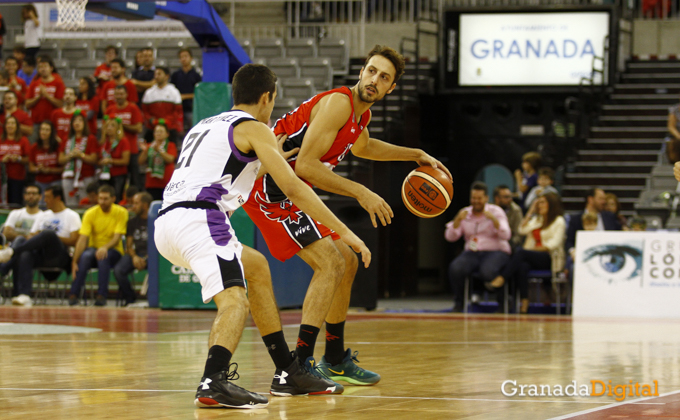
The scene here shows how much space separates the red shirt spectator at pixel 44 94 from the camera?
1557cm

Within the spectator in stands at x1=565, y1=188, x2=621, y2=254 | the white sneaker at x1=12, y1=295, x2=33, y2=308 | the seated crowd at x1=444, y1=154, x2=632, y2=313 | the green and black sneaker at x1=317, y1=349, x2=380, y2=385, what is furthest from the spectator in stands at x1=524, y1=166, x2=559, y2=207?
the green and black sneaker at x1=317, y1=349, x2=380, y2=385

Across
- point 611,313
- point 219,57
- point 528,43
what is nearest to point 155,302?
point 219,57

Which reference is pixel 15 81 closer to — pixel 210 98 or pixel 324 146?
pixel 210 98

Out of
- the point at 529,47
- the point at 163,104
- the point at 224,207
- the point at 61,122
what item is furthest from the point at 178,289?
the point at 529,47

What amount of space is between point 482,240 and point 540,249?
760mm

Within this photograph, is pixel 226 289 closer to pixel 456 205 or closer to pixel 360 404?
pixel 360 404

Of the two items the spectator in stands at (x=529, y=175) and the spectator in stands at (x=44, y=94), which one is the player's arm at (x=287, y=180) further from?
the spectator in stands at (x=44, y=94)

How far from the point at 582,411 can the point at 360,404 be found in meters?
1.02

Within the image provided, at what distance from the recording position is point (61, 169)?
14.6 meters

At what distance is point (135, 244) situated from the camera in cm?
1232

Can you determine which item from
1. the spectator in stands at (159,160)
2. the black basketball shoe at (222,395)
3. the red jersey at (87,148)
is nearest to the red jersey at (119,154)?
the red jersey at (87,148)

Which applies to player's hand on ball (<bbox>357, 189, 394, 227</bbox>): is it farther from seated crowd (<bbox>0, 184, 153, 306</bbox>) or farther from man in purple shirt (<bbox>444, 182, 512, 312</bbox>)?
seated crowd (<bbox>0, 184, 153, 306</bbox>)

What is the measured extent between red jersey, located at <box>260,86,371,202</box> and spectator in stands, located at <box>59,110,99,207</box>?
31.5ft

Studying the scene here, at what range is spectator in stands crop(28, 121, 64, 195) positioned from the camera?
1448 cm
